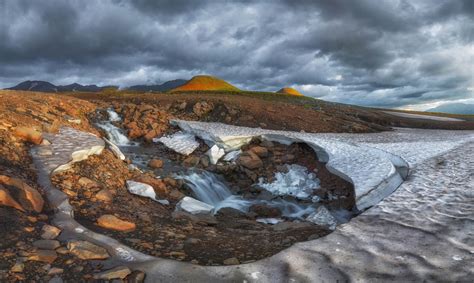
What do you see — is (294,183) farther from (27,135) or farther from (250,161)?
(27,135)

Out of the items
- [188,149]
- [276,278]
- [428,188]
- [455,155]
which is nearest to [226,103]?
[188,149]

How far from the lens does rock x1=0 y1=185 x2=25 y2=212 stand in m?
5.82

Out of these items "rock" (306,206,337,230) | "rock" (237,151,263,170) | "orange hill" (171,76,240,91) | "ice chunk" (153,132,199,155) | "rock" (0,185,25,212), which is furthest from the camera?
"orange hill" (171,76,240,91)

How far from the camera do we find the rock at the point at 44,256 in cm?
464

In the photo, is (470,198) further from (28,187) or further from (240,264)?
(28,187)

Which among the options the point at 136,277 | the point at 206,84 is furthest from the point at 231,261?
the point at 206,84

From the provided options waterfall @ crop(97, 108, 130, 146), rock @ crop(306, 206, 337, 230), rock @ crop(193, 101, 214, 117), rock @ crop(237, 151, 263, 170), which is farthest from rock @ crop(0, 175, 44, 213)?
rock @ crop(193, 101, 214, 117)

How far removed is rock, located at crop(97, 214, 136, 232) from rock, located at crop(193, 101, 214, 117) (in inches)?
662

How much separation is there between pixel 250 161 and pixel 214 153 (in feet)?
6.01

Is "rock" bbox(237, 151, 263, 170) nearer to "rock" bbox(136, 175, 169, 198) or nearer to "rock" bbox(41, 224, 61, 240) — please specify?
"rock" bbox(136, 175, 169, 198)

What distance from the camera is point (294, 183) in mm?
13422

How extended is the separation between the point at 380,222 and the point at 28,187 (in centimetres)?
701

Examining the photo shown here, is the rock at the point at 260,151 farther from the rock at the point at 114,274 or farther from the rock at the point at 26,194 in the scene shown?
the rock at the point at 114,274

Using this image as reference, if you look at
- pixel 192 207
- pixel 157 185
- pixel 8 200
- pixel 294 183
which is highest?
pixel 8 200
